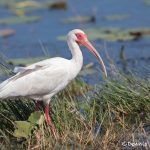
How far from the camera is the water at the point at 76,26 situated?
49.7 ft

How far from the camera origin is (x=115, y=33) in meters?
15.8

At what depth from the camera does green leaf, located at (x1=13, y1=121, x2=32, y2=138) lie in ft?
27.7

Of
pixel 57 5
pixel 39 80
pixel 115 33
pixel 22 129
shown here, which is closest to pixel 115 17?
pixel 115 33

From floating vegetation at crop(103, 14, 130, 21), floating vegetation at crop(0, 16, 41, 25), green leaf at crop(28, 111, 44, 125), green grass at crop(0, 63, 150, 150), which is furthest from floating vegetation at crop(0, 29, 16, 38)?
green leaf at crop(28, 111, 44, 125)

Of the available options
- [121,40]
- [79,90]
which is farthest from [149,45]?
[79,90]

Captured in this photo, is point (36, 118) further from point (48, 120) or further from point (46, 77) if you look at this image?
point (46, 77)

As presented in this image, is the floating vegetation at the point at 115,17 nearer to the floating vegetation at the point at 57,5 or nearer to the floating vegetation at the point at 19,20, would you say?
the floating vegetation at the point at 19,20

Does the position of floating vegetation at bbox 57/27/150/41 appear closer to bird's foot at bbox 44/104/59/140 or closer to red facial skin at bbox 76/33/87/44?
red facial skin at bbox 76/33/87/44

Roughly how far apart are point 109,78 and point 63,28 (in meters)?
7.37

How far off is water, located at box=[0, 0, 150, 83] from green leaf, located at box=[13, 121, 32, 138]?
207 inches

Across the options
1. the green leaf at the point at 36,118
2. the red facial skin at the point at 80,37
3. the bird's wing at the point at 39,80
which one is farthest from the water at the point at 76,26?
the green leaf at the point at 36,118

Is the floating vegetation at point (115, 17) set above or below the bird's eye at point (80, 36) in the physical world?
below

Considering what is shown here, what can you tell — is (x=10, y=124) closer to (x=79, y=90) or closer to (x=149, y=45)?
(x=79, y=90)

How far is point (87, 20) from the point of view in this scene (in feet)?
57.9
